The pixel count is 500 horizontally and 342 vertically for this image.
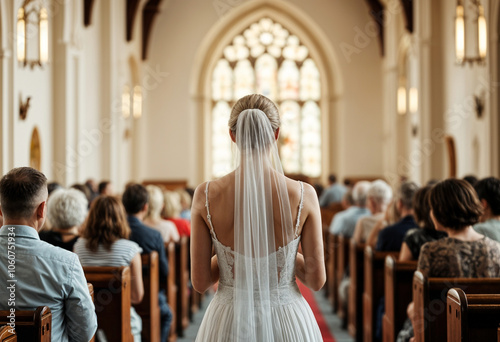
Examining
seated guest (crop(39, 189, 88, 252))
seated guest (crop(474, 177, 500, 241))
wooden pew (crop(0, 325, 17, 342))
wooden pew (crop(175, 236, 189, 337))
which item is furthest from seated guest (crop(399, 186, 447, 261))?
wooden pew (crop(175, 236, 189, 337))

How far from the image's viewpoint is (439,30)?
12758 mm

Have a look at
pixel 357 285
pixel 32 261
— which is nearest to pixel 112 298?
pixel 32 261

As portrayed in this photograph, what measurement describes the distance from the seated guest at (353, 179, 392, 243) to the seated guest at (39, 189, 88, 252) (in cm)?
268

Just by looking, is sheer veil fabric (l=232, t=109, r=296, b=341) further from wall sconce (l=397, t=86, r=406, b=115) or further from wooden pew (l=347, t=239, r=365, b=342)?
wall sconce (l=397, t=86, r=406, b=115)

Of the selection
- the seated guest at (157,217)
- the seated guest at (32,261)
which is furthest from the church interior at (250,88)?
the seated guest at (32,261)

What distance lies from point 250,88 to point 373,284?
1363cm

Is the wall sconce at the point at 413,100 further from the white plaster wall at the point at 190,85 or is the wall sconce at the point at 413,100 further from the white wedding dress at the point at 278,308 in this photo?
the white wedding dress at the point at 278,308

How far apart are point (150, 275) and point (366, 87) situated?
13825mm

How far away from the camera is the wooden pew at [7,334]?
2.18 meters

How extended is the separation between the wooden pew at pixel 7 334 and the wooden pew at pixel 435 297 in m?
1.91

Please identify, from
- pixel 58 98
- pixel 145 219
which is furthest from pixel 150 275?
pixel 58 98

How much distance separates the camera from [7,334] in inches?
88.2

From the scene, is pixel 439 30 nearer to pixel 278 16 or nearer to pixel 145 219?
pixel 278 16

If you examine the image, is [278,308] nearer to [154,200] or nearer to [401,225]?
[401,225]
